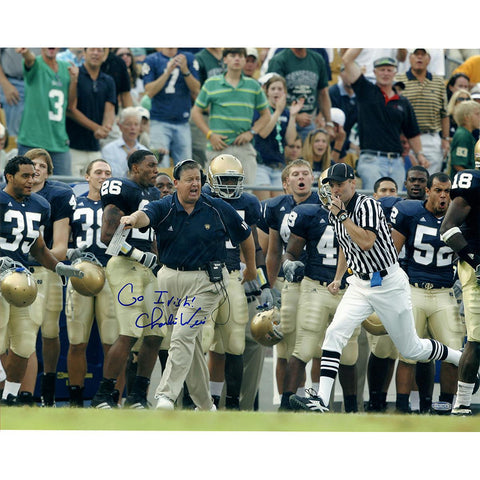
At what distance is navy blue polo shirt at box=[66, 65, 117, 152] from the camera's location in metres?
9.52

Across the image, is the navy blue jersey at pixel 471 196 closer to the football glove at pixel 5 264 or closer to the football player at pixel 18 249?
the football player at pixel 18 249

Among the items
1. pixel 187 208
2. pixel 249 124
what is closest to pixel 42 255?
pixel 187 208

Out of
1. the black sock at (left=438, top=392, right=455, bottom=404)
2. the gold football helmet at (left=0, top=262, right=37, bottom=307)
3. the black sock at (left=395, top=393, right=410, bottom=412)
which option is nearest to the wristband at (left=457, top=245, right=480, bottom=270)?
the black sock at (left=438, top=392, right=455, bottom=404)

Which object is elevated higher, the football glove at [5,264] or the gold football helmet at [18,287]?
the football glove at [5,264]

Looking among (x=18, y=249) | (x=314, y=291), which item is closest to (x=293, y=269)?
(x=314, y=291)

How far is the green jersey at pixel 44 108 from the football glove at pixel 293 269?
7.63ft

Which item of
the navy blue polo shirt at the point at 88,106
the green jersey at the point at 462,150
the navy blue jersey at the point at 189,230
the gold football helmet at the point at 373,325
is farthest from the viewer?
the navy blue polo shirt at the point at 88,106

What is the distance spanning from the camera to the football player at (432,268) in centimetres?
830

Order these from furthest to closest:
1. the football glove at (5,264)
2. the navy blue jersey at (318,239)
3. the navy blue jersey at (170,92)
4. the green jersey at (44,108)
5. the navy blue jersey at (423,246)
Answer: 1. the navy blue jersey at (170,92)
2. the green jersey at (44,108)
3. the navy blue jersey at (318,239)
4. the navy blue jersey at (423,246)
5. the football glove at (5,264)

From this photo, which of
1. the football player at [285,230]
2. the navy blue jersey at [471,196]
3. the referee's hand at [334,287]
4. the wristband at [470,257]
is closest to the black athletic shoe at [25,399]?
the football player at [285,230]

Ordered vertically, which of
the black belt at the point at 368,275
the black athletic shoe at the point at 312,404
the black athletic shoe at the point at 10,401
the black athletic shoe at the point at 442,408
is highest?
the black belt at the point at 368,275

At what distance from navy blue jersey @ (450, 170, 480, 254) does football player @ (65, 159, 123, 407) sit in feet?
8.98

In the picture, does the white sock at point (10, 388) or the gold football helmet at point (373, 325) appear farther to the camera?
the gold football helmet at point (373, 325)

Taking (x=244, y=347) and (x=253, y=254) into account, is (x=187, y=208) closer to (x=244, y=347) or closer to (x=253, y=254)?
(x=253, y=254)
